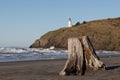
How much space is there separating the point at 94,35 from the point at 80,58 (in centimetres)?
4839

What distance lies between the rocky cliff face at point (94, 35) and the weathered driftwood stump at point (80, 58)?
42652 mm

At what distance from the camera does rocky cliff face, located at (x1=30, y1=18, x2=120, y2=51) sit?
59.0 m

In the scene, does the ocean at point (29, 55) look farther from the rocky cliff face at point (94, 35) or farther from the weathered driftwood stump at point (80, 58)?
the rocky cliff face at point (94, 35)

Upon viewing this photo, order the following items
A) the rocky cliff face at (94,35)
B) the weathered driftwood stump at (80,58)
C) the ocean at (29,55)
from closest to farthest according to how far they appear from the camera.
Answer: the weathered driftwood stump at (80,58)
the ocean at (29,55)
the rocky cliff face at (94,35)

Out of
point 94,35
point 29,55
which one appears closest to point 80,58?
point 29,55

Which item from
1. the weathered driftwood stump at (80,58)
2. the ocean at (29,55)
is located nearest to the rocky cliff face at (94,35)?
the ocean at (29,55)

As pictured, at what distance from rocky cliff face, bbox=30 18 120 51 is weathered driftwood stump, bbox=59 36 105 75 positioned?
42.7m

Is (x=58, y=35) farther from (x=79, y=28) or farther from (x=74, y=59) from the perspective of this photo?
(x=74, y=59)

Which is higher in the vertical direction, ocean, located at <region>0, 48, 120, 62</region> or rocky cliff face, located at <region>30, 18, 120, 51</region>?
rocky cliff face, located at <region>30, 18, 120, 51</region>

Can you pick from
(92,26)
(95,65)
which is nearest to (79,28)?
(92,26)

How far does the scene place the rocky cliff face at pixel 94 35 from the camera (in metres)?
59.0

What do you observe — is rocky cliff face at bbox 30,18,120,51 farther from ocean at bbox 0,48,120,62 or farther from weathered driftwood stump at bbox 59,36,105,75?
weathered driftwood stump at bbox 59,36,105,75

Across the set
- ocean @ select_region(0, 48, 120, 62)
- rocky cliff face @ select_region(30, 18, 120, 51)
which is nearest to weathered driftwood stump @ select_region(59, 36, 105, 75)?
ocean @ select_region(0, 48, 120, 62)

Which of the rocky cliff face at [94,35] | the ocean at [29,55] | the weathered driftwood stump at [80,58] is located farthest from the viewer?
the rocky cliff face at [94,35]
